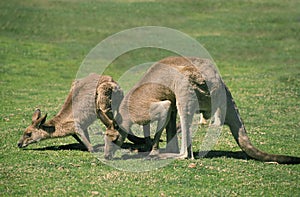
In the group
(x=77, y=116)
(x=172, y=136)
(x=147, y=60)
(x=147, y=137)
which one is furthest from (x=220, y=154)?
(x=147, y=60)

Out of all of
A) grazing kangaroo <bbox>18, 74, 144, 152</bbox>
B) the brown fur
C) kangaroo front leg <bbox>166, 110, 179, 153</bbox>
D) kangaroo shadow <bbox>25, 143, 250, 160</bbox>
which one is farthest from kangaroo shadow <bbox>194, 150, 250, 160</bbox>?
the brown fur

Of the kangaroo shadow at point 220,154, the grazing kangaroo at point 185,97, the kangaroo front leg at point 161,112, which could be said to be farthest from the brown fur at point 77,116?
the kangaroo shadow at point 220,154

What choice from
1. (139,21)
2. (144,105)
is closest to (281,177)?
(144,105)

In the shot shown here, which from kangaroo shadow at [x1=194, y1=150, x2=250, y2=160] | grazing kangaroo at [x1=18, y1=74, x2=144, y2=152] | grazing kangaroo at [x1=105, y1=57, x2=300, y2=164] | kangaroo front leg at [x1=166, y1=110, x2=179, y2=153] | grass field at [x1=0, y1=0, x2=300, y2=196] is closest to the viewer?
grass field at [x1=0, y1=0, x2=300, y2=196]

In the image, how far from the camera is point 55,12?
25.0 meters

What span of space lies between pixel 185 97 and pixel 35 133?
2677 millimetres

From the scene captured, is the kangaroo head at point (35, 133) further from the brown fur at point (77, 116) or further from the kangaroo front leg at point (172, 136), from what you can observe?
the kangaroo front leg at point (172, 136)

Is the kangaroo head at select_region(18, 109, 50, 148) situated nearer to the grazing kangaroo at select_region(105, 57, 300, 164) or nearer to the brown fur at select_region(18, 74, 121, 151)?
the brown fur at select_region(18, 74, 121, 151)

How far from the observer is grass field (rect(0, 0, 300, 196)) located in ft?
24.1

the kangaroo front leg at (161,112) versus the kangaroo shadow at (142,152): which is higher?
the kangaroo front leg at (161,112)

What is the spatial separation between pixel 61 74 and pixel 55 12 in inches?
315

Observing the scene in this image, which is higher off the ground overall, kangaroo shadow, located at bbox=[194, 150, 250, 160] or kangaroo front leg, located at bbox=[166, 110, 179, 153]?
kangaroo front leg, located at bbox=[166, 110, 179, 153]

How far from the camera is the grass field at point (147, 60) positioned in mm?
7336

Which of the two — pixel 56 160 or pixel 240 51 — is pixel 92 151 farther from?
pixel 240 51
